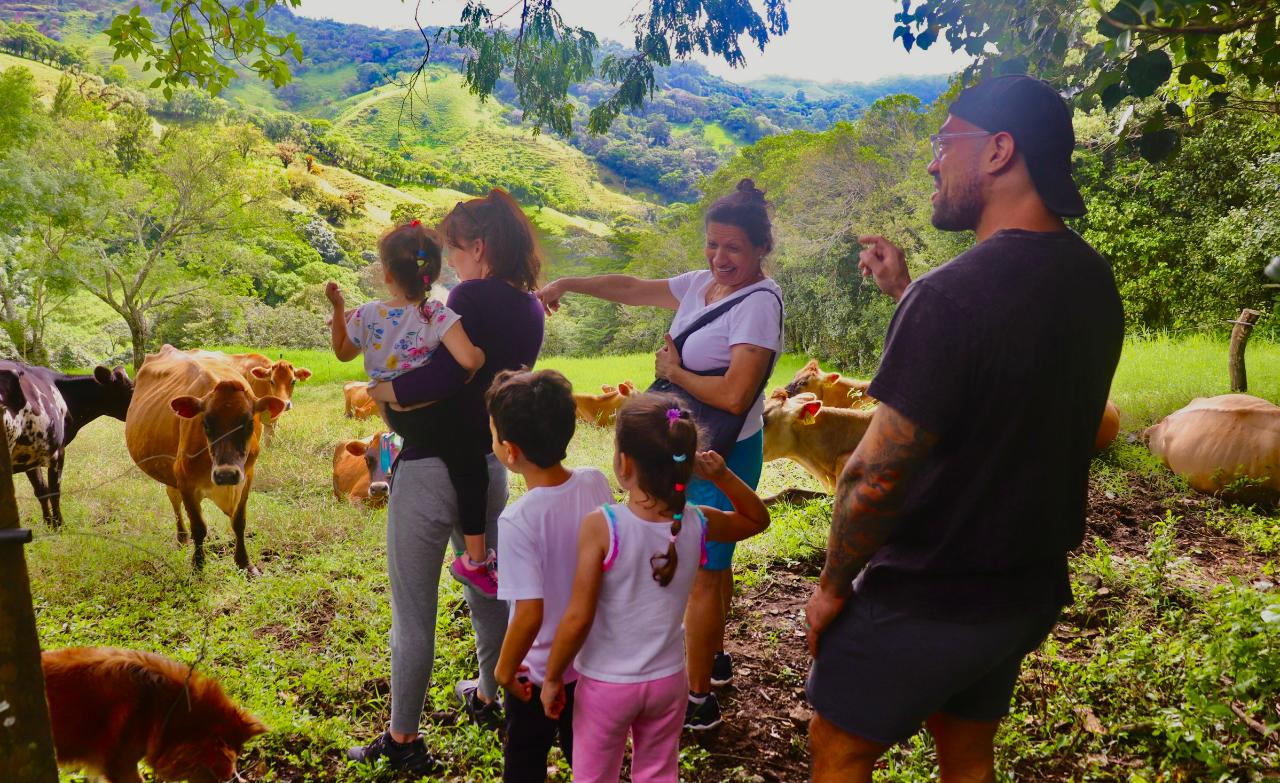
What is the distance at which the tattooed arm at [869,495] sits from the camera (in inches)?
60.7

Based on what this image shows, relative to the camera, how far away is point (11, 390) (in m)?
5.47

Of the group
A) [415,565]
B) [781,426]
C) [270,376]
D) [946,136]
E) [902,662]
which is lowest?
[270,376]

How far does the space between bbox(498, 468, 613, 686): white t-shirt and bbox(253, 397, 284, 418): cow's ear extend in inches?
142

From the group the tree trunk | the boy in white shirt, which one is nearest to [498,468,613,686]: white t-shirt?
the boy in white shirt

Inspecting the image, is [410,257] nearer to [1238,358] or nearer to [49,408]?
[49,408]

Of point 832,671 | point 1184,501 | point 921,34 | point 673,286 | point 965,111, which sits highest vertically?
point 921,34

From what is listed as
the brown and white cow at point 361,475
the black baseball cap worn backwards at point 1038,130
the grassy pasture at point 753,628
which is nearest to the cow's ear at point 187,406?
the grassy pasture at point 753,628

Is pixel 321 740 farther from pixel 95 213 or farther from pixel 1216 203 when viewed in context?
pixel 95 213

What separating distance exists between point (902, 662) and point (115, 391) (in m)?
6.99

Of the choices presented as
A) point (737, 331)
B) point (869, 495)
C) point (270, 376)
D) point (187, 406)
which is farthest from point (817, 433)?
point (270, 376)

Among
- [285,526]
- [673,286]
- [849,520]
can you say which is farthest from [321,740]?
[285,526]

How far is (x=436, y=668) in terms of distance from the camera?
372cm

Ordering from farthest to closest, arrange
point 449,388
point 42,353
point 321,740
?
point 42,353 < point 321,740 < point 449,388

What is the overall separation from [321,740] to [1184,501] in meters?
6.25
